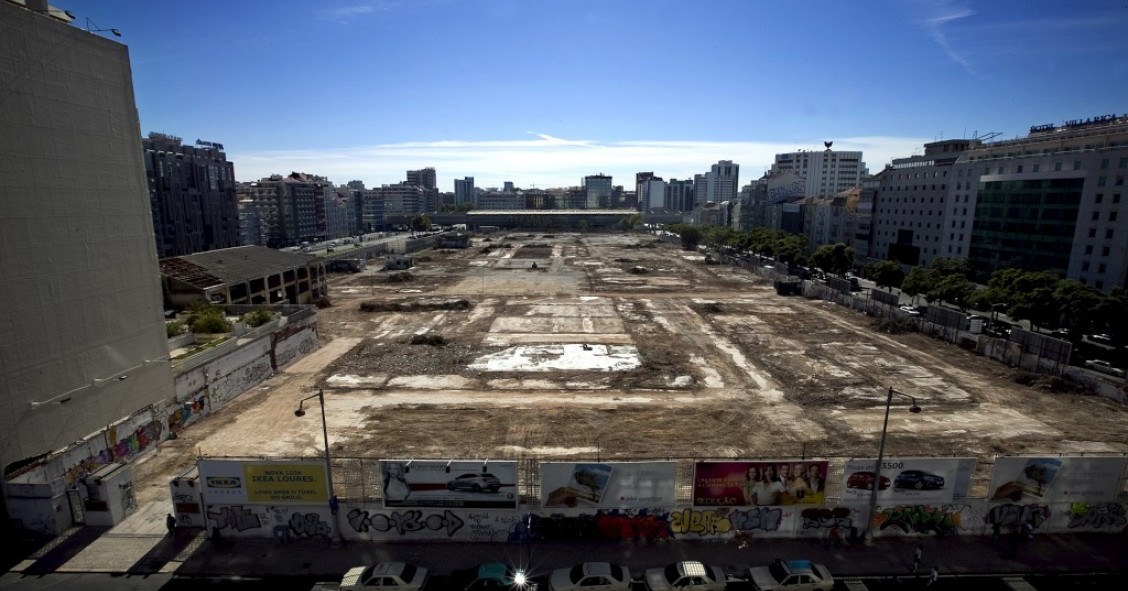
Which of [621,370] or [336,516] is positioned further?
[621,370]

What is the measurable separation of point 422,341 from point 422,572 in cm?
3228

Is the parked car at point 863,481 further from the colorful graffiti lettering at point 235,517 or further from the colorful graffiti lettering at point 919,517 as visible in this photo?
the colorful graffiti lettering at point 235,517

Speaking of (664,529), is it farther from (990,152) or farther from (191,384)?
(990,152)

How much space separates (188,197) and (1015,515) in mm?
140928

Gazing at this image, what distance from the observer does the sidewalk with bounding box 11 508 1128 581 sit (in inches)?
751

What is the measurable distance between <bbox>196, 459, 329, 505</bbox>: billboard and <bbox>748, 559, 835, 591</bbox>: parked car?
16.1 metres

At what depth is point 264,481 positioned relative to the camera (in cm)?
2019

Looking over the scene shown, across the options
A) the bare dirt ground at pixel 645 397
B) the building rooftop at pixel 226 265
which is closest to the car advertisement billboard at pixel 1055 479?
the bare dirt ground at pixel 645 397

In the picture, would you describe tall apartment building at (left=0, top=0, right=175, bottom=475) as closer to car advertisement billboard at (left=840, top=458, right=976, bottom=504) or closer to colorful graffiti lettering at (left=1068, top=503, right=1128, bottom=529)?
car advertisement billboard at (left=840, top=458, right=976, bottom=504)

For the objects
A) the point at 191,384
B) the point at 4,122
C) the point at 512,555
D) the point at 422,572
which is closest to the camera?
the point at 422,572

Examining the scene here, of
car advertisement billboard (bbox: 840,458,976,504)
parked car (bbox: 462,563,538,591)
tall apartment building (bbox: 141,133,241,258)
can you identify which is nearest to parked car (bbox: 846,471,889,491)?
car advertisement billboard (bbox: 840,458,976,504)

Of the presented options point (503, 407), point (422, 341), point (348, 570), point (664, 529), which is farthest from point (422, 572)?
point (422, 341)

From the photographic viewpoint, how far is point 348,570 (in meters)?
18.6

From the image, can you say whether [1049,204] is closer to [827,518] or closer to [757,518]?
[827,518]
